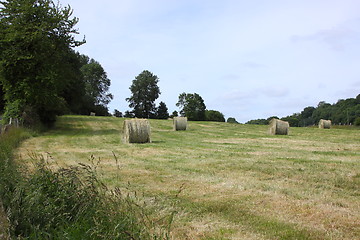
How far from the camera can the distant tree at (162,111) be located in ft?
256

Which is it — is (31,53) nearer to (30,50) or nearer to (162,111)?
(30,50)

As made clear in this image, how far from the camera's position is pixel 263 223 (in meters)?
4.39

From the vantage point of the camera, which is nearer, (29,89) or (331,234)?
(331,234)

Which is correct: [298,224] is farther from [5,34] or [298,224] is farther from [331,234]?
[5,34]

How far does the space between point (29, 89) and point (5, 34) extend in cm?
423

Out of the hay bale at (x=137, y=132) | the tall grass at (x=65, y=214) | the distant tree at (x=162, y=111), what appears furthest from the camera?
the distant tree at (x=162, y=111)

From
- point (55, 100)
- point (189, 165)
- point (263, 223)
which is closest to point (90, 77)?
point (55, 100)

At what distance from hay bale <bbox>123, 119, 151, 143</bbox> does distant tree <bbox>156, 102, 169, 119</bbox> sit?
61.0 meters

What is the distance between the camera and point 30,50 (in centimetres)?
2406

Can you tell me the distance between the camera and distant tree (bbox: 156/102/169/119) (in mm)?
77938

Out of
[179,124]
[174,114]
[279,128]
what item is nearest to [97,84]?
[174,114]

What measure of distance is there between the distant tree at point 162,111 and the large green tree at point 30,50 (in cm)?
5230

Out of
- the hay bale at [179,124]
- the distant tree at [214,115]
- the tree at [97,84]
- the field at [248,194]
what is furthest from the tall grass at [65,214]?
the distant tree at [214,115]

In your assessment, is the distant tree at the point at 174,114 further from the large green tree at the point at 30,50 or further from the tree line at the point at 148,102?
the large green tree at the point at 30,50
